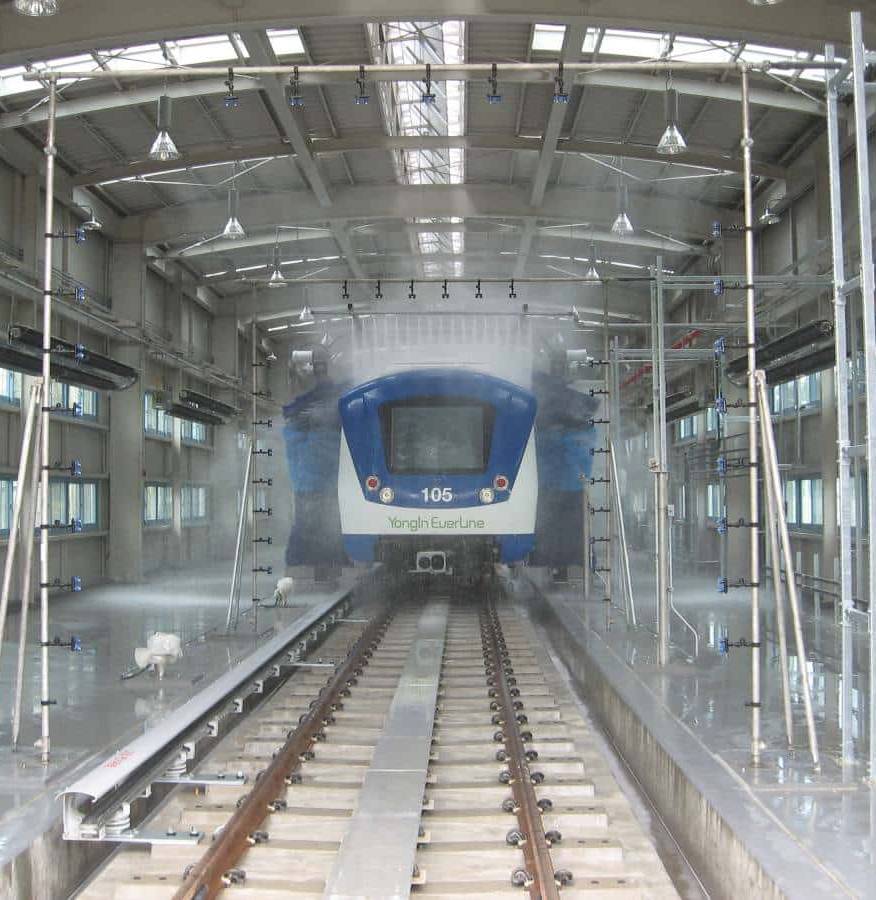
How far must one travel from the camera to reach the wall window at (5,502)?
1386 cm

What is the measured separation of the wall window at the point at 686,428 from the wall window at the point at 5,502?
14.7m

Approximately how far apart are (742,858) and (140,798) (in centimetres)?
302

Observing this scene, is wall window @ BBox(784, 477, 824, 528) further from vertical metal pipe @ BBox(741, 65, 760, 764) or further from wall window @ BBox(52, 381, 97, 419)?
wall window @ BBox(52, 381, 97, 419)

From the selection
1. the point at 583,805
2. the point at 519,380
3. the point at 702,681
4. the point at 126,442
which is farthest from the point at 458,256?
the point at 583,805

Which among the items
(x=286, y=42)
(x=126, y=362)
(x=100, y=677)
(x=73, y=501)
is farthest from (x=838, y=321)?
(x=126, y=362)

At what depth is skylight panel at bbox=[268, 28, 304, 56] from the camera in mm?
11532

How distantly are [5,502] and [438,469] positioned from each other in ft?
21.9

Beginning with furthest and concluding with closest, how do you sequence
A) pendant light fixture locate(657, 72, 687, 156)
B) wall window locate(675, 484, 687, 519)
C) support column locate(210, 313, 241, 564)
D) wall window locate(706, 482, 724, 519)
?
1. support column locate(210, 313, 241, 564)
2. wall window locate(675, 484, 687, 519)
3. wall window locate(706, 482, 724, 519)
4. pendant light fixture locate(657, 72, 687, 156)

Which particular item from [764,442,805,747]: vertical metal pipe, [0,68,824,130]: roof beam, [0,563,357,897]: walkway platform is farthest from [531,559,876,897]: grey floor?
[0,68,824,130]: roof beam

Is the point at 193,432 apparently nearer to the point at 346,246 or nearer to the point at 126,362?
the point at 126,362

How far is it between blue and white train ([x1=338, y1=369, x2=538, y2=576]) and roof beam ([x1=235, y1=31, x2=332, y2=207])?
11.6 ft

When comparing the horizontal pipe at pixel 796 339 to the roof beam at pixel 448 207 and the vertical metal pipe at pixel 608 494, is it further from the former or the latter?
the roof beam at pixel 448 207

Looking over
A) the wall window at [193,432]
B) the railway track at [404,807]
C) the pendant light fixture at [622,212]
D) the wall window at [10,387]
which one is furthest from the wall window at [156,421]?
the railway track at [404,807]

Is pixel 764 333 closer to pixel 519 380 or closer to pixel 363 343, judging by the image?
pixel 519 380
